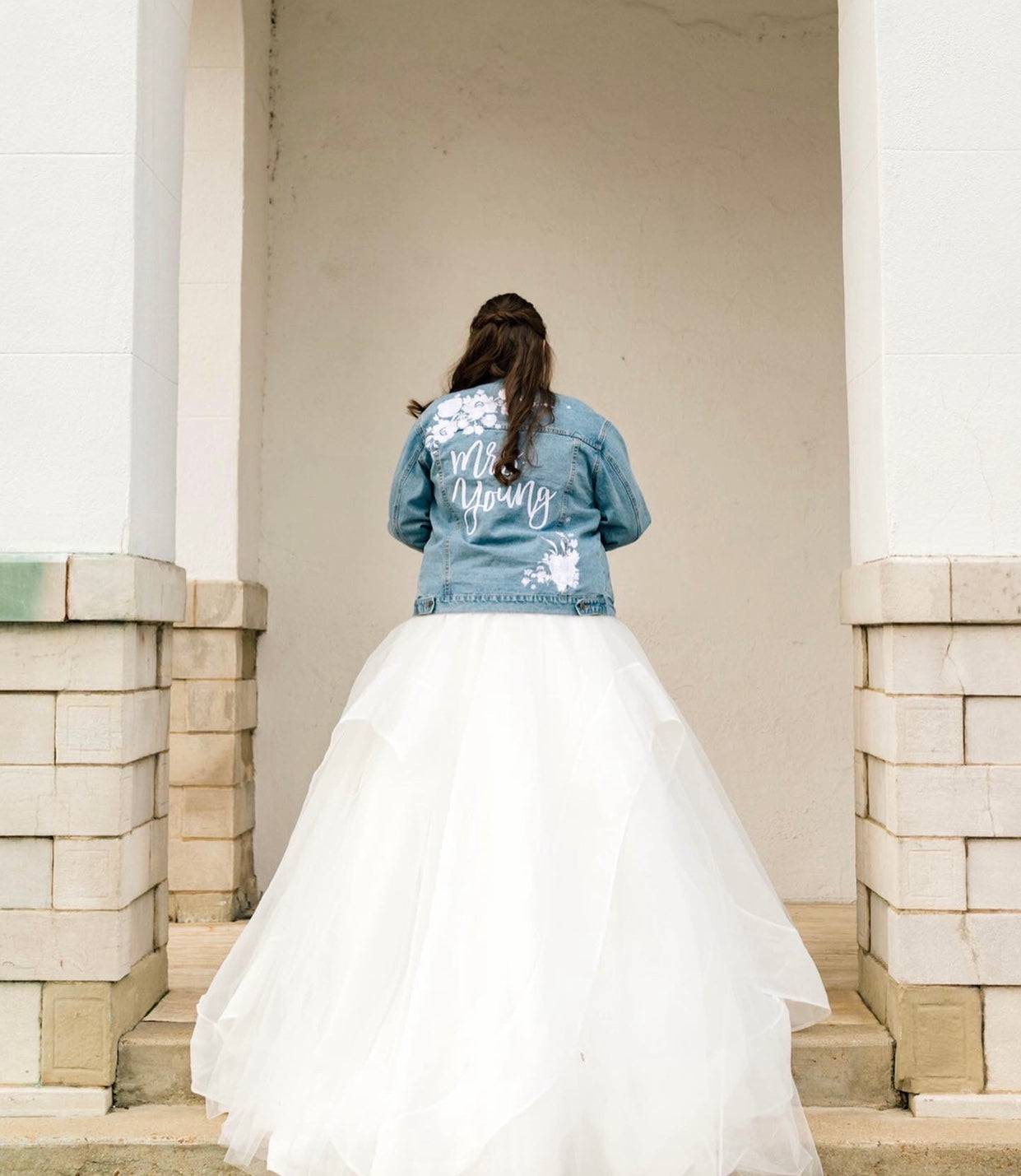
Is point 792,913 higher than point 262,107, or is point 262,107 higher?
point 262,107

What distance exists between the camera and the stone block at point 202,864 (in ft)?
15.1

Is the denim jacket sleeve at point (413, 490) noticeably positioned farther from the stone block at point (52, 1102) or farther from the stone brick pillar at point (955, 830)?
the stone block at point (52, 1102)

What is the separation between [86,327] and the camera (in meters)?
3.11

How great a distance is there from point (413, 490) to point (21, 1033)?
1643 mm

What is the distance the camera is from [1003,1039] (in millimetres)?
2988

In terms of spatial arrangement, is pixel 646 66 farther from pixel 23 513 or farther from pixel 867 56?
pixel 23 513

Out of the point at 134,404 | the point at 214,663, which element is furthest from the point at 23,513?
the point at 214,663

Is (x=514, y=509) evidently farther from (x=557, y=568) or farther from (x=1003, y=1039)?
(x=1003, y=1039)

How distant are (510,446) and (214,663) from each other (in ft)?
6.70

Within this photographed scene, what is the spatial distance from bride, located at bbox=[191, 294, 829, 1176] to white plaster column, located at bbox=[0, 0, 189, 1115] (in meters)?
0.38

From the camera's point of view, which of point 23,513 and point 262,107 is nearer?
point 23,513

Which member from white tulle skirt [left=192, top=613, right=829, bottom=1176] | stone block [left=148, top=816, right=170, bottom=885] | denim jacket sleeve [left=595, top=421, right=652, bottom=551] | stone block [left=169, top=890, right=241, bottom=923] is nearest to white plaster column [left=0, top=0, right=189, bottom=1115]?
stone block [left=148, top=816, right=170, bottom=885]

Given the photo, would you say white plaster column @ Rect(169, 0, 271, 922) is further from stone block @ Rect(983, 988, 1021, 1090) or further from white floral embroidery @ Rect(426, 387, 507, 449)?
stone block @ Rect(983, 988, 1021, 1090)

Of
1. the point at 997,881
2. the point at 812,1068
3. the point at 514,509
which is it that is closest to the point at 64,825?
the point at 514,509
